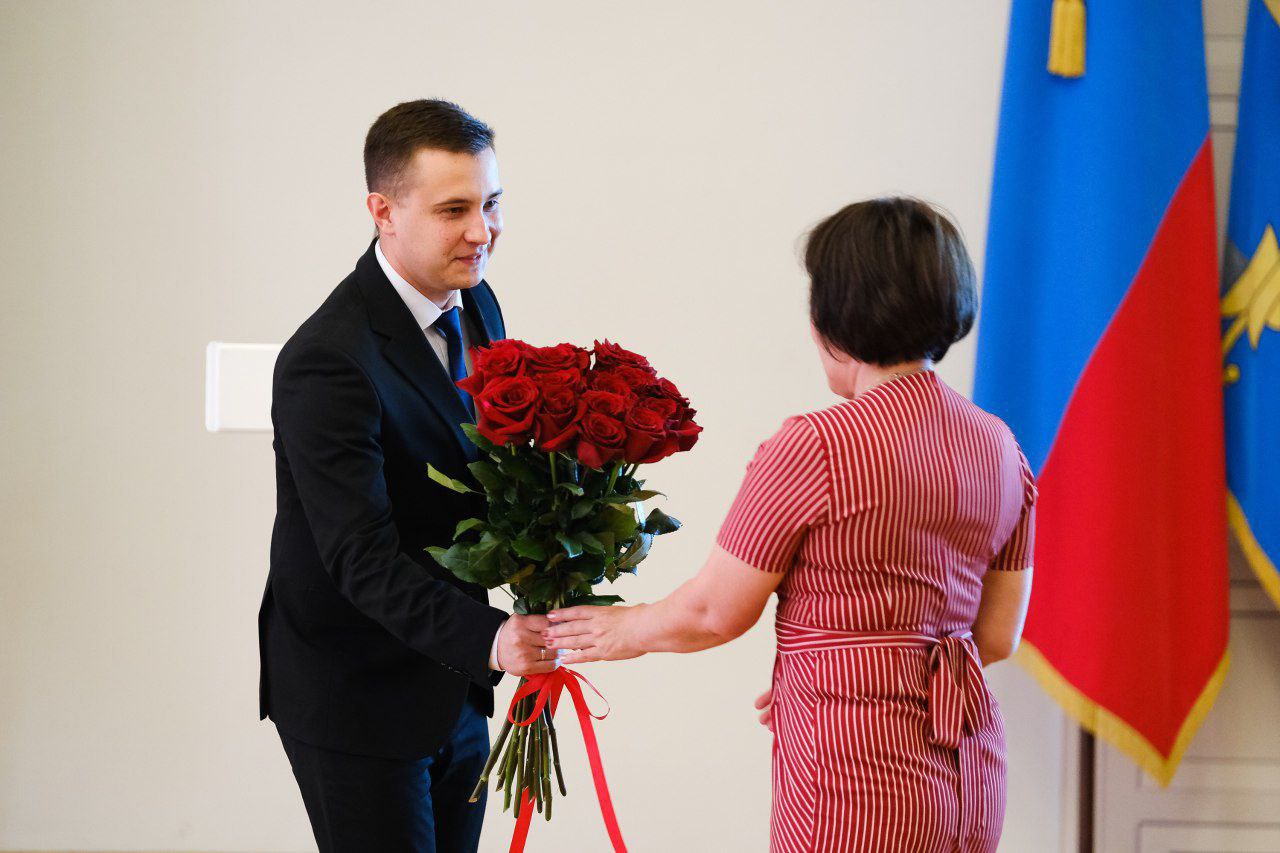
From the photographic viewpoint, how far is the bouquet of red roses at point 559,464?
4.82 feet

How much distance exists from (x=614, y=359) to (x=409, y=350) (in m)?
0.31

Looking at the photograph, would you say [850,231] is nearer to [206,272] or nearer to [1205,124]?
[1205,124]

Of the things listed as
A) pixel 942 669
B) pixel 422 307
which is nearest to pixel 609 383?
pixel 422 307

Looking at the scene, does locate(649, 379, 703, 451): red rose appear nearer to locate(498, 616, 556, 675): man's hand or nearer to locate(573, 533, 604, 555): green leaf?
locate(573, 533, 604, 555): green leaf

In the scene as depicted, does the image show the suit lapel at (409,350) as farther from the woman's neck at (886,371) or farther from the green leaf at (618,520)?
the woman's neck at (886,371)

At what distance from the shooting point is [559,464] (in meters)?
1.57

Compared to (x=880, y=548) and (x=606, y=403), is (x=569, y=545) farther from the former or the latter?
(x=880, y=548)

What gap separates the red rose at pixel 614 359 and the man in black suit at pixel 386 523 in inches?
9.9

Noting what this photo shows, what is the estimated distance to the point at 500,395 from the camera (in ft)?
4.83

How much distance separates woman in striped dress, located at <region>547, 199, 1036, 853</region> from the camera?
4.26 ft

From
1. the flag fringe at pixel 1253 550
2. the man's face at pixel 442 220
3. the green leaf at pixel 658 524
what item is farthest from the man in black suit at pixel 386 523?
the flag fringe at pixel 1253 550

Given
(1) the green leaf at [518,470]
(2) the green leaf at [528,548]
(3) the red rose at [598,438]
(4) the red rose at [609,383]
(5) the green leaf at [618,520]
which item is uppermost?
(4) the red rose at [609,383]

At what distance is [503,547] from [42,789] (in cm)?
233

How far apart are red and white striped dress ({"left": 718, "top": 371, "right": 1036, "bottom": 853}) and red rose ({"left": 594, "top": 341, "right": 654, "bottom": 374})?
13.2 inches
